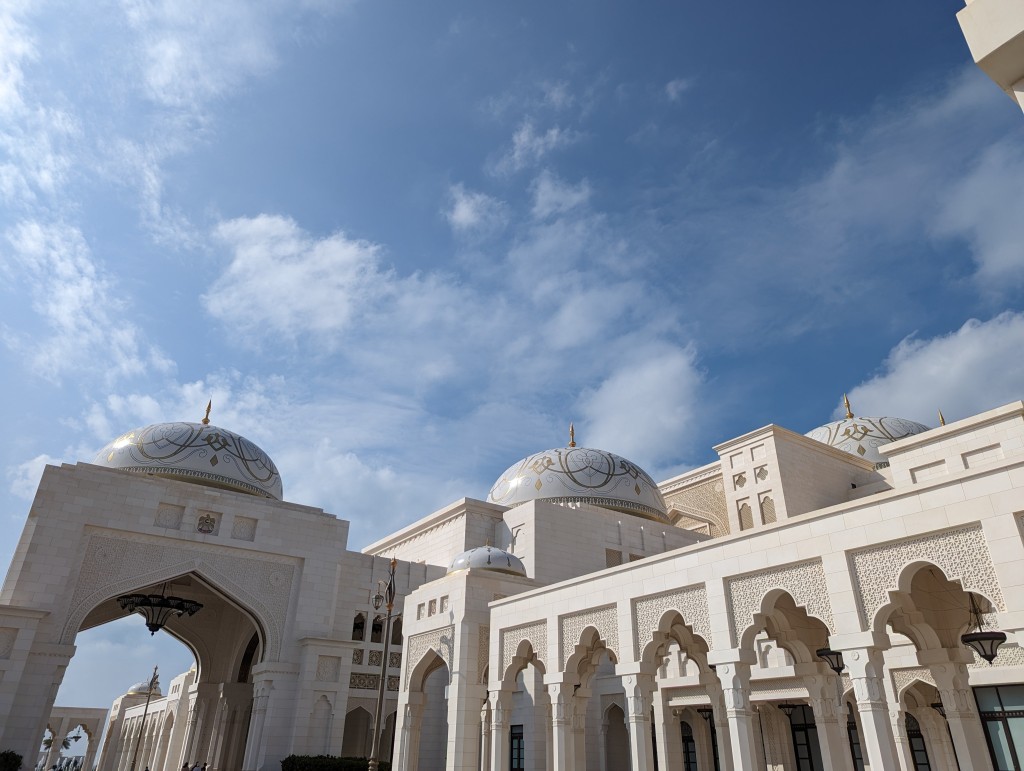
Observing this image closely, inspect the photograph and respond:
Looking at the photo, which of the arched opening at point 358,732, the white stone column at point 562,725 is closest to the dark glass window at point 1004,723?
the white stone column at point 562,725

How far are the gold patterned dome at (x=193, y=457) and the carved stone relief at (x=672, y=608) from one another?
12.4 meters

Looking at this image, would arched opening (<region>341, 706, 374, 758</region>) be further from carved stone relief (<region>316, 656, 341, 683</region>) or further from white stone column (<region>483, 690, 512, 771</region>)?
white stone column (<region>483, 690, 512, 771</region>)

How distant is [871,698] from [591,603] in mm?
4461

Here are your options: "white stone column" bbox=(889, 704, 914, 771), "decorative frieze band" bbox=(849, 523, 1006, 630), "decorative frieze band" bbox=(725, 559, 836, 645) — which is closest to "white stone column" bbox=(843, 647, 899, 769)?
"decorative frieze band" bbox=(849, 523, 1006, 630)

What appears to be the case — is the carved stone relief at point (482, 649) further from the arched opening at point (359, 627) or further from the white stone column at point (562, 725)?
the arched opening at point (359, 627)

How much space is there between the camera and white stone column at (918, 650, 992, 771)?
8867 millimetres

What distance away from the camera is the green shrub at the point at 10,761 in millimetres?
12812

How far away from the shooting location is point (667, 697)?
15758 mm

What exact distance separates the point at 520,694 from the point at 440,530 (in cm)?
570

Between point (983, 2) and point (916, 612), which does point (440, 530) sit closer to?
point (916, 612)

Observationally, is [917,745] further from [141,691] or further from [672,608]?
[141,691]

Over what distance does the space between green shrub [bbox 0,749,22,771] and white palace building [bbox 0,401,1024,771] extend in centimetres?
40

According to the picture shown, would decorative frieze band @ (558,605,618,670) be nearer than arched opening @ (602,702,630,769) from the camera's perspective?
Yes

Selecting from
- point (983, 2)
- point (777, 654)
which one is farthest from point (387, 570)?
point (983, 2)
